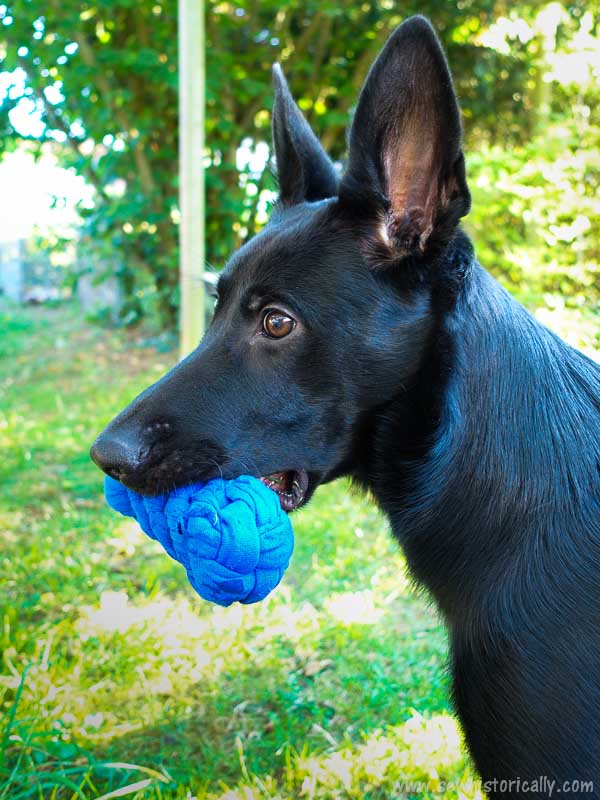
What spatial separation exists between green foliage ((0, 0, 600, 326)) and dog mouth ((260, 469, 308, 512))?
15.4 feet

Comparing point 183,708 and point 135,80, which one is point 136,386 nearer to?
point 135,80

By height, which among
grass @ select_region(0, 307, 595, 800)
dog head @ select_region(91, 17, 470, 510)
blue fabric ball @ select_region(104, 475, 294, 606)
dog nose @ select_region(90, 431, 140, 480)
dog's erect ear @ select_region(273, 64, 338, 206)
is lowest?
grass @ select_region(0, 307, 595, 800)

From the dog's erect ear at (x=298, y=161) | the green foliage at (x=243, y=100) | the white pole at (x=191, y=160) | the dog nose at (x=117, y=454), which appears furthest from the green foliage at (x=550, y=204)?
the dog nose at (x=117, y=454)

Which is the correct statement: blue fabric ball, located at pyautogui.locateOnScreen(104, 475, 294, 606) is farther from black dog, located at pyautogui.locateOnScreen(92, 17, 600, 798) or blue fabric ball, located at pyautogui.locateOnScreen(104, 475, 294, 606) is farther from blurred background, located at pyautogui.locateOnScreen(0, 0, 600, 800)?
blurred background, located at pyautogui.locateOnScreen(0, 0, 600, 800)

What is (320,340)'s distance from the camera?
2.01m

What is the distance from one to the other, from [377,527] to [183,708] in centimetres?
203

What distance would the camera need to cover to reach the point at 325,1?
7.30 m

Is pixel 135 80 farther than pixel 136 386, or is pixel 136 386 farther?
pixel 135 80

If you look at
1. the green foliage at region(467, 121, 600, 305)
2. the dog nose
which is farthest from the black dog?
the green foliage at region(467, 121, 600, 305)

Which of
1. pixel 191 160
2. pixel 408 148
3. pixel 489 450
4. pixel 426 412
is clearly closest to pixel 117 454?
pixel 426 412

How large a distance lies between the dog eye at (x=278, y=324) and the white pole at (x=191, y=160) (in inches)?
107

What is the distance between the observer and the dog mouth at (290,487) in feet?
6.88

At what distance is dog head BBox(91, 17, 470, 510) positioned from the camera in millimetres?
1921

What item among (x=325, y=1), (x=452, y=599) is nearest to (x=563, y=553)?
(x=452, y=599)
